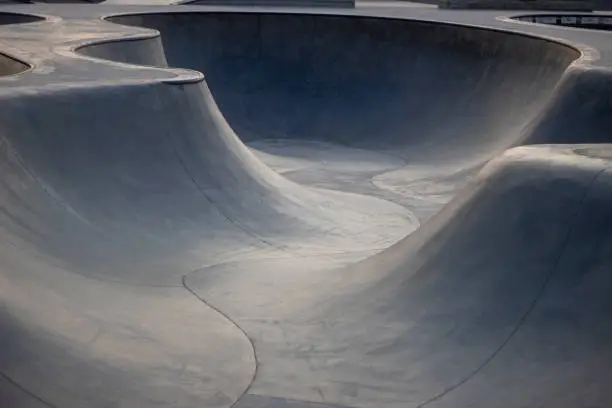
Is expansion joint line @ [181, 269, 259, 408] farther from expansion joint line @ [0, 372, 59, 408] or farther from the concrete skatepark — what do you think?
expansion joint line @ [0, 372, 59, 408]

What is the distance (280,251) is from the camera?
992cm

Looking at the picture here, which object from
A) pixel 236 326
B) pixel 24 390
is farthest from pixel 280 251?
pixel 24 390

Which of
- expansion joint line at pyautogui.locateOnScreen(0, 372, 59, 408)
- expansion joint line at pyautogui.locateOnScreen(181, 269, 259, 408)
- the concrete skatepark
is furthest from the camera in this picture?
expansion joint line at pyautogui.locateOnScreen(181, 269, 259, 408)

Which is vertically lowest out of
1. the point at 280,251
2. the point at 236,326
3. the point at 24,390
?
the point at 280,251

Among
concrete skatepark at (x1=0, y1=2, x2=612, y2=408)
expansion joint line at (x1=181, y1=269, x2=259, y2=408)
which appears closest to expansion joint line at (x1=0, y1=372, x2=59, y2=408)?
concrete skatepark at (x1=0, y1=2, x2=612, y2=408)

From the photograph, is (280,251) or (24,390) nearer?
(24,390)

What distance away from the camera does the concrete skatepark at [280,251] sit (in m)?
5.85

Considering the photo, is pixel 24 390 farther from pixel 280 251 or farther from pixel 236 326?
pixel 280 251

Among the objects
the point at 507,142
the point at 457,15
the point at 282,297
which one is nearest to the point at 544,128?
the point at 507,142

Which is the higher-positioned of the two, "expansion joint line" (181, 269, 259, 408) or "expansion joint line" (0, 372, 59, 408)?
"expansion joint line" (0, 372, 59, 408)

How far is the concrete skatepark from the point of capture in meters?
5.85

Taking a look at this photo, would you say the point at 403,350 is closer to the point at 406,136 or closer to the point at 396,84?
the point at 406,136

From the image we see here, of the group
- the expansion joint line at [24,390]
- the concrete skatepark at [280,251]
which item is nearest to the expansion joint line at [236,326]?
the concrete skatepark at [280,251]

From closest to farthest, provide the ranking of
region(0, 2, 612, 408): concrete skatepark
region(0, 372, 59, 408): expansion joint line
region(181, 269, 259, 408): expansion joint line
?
region(0, 372, 59, 408): expansion joint line, region(0, 2, 612, 408): concrete skatepark, region(181, 269, 259, 408): expansion joint line
